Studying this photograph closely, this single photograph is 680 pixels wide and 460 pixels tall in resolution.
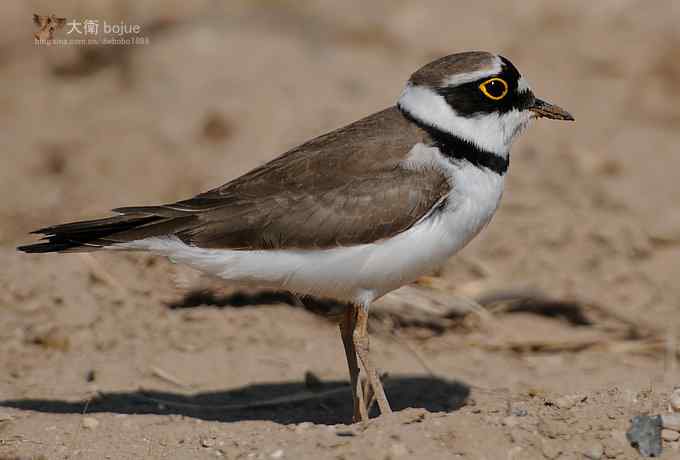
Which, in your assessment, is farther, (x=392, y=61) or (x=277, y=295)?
(x=392, y=61)

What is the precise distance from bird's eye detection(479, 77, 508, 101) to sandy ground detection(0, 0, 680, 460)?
1.61 m

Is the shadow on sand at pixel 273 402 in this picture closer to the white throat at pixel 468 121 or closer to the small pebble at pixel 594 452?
the small pebble at pixel 594 452

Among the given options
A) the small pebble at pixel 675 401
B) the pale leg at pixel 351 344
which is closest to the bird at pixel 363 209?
the pale leg at pixel 351 344

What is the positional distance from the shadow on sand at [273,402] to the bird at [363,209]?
27.9 inches

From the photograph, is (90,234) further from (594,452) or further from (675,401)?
(675,401)

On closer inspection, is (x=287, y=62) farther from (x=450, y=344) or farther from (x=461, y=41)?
(x=450, y=344)

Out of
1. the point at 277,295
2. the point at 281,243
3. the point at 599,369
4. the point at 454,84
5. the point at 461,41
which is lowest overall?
the point at 599,369

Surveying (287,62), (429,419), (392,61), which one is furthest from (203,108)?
(429,419)

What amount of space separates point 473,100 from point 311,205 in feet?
3.39

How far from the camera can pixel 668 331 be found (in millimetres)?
7168

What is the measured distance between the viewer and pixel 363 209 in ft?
16.6

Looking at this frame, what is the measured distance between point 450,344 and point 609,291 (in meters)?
1.50

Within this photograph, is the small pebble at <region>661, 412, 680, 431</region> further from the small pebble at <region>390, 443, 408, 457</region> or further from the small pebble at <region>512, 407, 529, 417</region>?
the small pebble at <region>390, 443, 408, 457</region>

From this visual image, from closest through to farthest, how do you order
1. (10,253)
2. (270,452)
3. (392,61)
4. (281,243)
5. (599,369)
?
(270,452), (281,243), (599,369), (10,253), (392,61)
